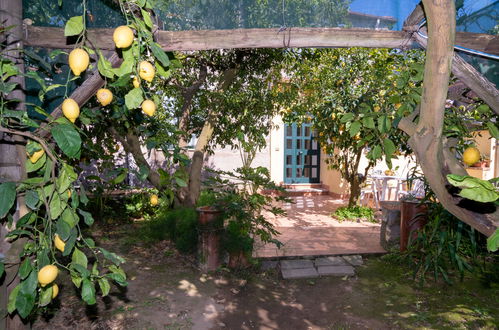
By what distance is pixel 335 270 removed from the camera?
450 centimetres

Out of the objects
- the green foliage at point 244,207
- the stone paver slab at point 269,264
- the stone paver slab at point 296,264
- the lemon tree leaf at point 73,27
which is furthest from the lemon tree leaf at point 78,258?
the stone paver slab at point 296,264

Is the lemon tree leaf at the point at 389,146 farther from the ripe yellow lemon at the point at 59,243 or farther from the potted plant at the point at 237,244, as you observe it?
the potted plant at the point at 237,244

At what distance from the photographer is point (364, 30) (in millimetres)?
2250

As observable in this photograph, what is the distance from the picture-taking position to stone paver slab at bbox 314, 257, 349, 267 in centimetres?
471

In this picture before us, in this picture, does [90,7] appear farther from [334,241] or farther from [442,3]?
[334,241]

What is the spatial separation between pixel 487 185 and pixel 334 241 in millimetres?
5240

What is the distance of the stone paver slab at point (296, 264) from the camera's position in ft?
15.0

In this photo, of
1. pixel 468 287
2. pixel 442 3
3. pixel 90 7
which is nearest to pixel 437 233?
pixel 468 287

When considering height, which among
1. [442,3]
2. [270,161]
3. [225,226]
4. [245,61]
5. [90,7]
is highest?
[245,61]

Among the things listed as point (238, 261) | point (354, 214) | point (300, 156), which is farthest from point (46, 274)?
point (300, 156)

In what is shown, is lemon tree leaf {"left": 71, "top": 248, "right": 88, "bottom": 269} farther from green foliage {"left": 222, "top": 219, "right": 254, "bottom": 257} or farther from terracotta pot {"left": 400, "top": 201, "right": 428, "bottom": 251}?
terracotta pot {"left": 400, "top": 201, "right": 428, "bottom": 251}

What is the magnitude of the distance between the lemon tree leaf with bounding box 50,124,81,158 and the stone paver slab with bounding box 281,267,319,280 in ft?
11.5

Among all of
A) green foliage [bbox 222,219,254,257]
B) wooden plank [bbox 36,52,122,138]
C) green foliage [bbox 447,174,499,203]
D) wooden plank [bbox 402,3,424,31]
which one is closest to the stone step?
green foliage [bbox 222,219,254,257]

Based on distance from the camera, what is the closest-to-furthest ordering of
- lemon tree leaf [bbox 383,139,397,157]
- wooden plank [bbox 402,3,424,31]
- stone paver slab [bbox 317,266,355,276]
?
lemon tree leaf [bbox 383,139,397,157] < wooden plank [bbox 402,3,424,31] < stone paver slab [bbox 317,266,355,276]
